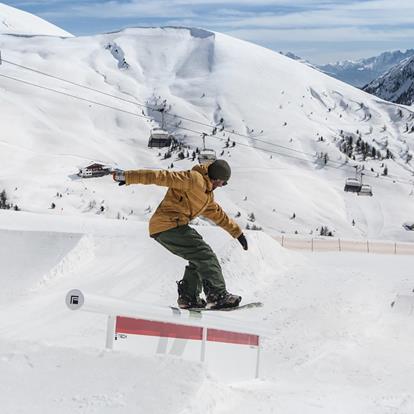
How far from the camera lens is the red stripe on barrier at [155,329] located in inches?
222

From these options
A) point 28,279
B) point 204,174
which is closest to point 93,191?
point 28,279

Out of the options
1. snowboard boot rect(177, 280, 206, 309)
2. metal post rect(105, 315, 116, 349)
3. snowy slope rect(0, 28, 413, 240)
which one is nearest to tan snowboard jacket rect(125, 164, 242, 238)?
snowboard boot rect(177, 280, 206, 309)

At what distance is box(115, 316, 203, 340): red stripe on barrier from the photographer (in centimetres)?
564

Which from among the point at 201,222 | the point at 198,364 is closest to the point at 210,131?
the point at 201,222

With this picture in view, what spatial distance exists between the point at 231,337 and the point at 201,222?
7106cm

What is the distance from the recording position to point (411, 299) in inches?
612

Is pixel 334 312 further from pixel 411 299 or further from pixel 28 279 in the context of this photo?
pixel 28 279

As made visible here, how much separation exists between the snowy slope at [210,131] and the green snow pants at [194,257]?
243ft

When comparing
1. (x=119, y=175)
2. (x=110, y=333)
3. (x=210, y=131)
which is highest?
(x=210, y=131)

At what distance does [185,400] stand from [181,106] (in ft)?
522

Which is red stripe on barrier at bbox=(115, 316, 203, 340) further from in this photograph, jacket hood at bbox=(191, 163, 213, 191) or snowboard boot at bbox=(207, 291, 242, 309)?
jacket hood at bbox=(191, 163, 213, 191)

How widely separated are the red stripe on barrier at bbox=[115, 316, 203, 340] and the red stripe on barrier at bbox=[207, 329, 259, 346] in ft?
1.20

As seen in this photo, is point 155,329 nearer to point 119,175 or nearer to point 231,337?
point 119,175

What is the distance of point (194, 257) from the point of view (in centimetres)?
716
